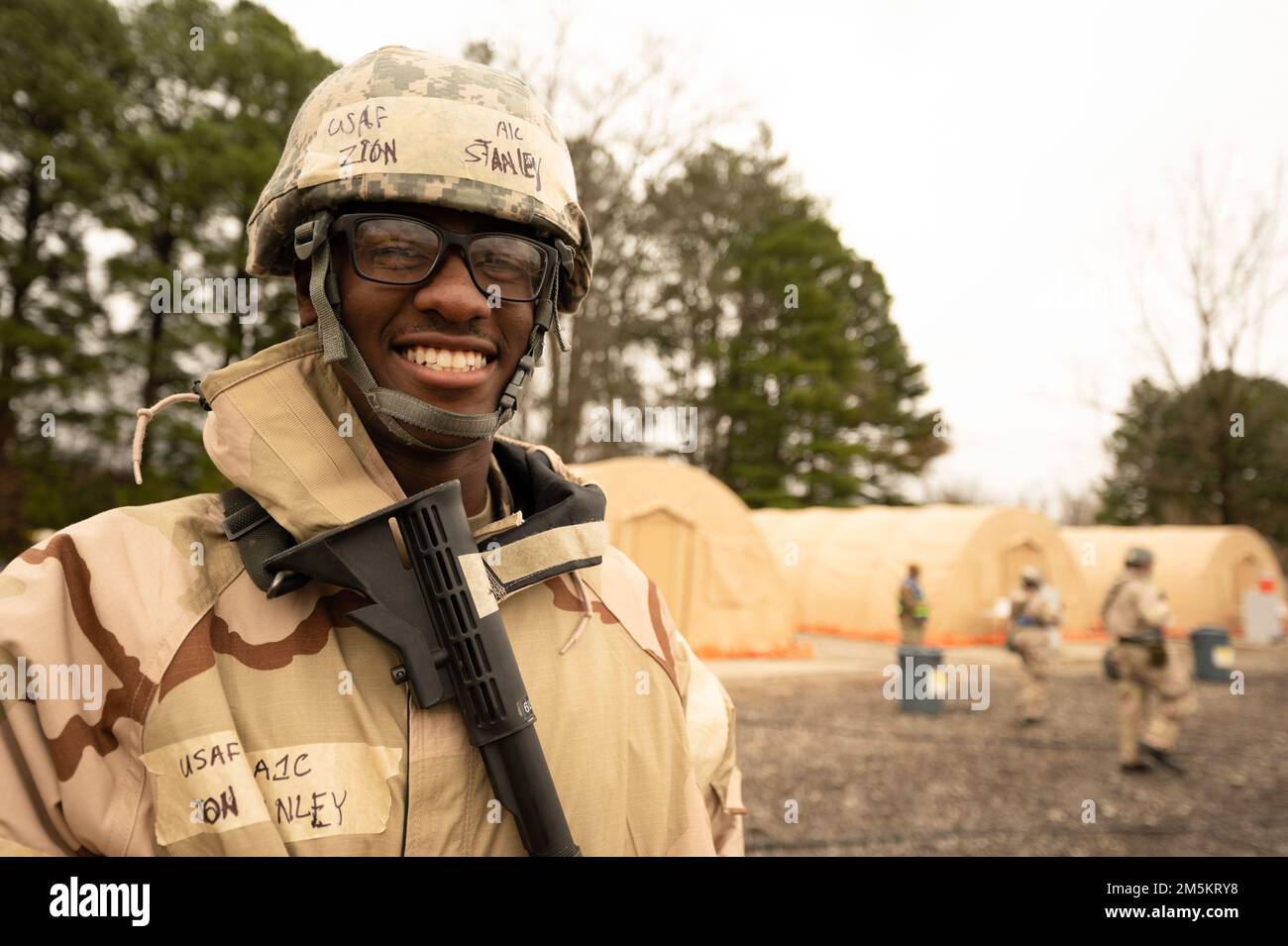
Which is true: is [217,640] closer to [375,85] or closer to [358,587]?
[358,587]

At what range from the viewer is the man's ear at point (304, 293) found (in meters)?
1.70

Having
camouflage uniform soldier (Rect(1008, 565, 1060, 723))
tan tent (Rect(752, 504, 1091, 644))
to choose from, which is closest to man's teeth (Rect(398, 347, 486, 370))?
camouflage uniform soldier (Rect(1008, 565, 1060, 723))

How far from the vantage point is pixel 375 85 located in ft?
5.71

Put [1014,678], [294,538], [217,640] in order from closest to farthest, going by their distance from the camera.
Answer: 1. [217,640]
2. [294,538]
3. [1014,678]

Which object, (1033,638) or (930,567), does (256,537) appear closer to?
(1033,638)

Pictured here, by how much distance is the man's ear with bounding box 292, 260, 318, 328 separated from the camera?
5.59 feet

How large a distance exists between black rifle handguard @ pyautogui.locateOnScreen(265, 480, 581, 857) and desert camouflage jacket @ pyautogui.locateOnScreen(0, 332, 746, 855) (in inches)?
1.9

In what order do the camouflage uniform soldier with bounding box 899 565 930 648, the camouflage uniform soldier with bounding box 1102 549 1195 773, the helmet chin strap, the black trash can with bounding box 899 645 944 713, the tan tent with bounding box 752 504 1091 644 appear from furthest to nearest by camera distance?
the tan tent with bounding box 752 504 1091 644 < the camouflage uniform soldier with bounding box 899 565 930 648 < the black trash can with bounding box 899 645 944 713 < the camouflage uniform soldier with bounding box 1102 549 1195 773 < the helmet chin strap

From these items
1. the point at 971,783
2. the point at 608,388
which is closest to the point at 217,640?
the point at 971,783

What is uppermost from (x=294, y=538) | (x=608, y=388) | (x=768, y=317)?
(x=768, y=317)

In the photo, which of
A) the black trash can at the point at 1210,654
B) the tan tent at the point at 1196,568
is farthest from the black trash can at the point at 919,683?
the tan tent at the point at 1196,568

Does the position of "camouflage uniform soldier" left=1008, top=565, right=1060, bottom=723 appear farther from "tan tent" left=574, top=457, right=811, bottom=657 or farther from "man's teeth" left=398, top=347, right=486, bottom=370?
"man's teeth" left=398, top=347, right=486, bottom=370

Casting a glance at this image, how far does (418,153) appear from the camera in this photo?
64.1 inches
